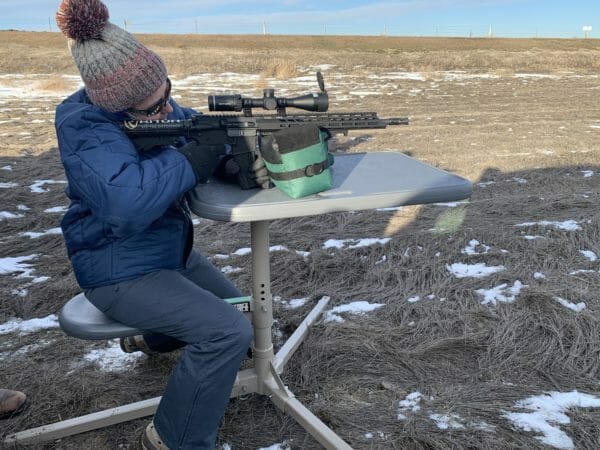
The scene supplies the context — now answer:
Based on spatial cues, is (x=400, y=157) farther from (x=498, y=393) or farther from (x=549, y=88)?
(x=549, y=88)

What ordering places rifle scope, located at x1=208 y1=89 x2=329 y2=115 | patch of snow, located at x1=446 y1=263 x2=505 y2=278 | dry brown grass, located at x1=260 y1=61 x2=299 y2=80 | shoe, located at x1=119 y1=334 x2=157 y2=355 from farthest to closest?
dry brown grass, located at x1=260 y1=61 x2=299 y2=80 → patch of snow, located at x1=446 y1=263 x2=505 y2=278 → shoe, located at x1=119 y1=334 x2=157 y2=355 → rifle scope, located at x1=208 y1=89 x2=329 y2=115

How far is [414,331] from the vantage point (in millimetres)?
3318

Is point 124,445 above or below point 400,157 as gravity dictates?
below

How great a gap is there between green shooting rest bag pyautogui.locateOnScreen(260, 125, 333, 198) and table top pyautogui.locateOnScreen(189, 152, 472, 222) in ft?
0.15

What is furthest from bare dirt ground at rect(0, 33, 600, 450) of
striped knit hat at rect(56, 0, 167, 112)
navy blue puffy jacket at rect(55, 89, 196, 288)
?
striped knit hat at rect(56, 0, 167, 112)

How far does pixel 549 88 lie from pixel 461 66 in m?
6.91

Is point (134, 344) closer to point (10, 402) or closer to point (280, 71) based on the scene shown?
point (10, 402)

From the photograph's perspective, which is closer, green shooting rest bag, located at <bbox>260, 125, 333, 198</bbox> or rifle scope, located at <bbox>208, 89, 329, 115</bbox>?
green shooting rest bag, located at <bbox>260, 125, 333, 198</bbox>

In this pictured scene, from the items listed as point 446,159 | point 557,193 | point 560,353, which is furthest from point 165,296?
point 446,159

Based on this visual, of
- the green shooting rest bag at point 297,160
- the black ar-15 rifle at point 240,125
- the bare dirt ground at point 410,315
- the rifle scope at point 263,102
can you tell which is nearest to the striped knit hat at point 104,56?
the black ar-15 rifle at point 240,125

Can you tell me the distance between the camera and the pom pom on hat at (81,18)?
187 centimetres

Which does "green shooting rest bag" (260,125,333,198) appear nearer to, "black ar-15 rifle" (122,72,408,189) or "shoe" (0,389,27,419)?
"black ar-15 rifle" (122,72,408,189)

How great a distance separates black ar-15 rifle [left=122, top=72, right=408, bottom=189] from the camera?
2.12 metres

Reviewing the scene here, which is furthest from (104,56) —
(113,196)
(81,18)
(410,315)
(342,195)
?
(410,315)
